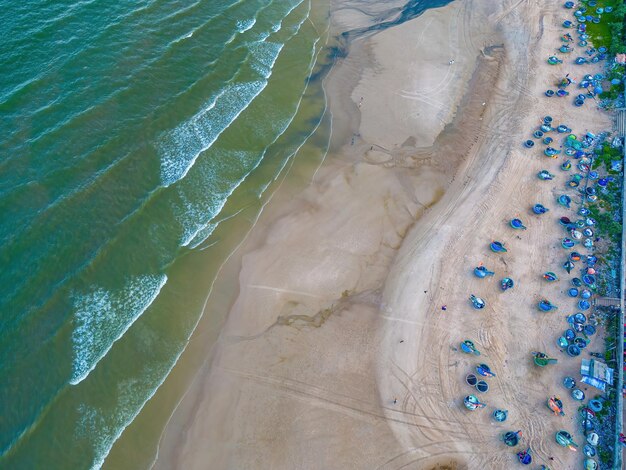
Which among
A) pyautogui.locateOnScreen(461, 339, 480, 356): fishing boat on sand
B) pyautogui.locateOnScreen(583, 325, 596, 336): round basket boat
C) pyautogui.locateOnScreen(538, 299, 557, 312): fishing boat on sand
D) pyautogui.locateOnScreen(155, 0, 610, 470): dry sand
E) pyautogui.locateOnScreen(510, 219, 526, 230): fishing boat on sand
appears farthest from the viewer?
pyautogui.locateOnScreen(510, 219, 526, 230): fishing boat on sand

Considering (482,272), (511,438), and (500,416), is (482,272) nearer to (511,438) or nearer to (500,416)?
(500,416)

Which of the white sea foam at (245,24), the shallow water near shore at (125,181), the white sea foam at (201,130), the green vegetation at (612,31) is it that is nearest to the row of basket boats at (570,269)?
the green vegetation at (612,31)

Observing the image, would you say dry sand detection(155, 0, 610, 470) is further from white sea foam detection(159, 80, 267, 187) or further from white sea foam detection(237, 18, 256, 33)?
white sea foam detection(237, 18, 256, 33)

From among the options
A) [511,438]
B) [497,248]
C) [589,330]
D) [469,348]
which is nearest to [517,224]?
[497,248]

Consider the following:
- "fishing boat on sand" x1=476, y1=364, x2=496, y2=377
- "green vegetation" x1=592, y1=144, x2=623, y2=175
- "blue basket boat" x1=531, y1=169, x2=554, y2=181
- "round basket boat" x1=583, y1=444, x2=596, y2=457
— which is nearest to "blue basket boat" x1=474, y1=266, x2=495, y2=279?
"fishing boat on sand" x1=476, y1=364, x2=496, y2=377

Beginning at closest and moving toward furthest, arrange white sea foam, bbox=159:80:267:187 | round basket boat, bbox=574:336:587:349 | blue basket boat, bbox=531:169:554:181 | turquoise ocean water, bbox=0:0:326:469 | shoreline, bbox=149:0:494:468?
shoreline, bbox=149:0:494:468, turquoise ocean water, bbox=0:0:326:469, round basket boat, bbox=574:336:587:349, white sea foam, bbox=159:80:267:187, blue basket boat, bbox=531:169:554:181
